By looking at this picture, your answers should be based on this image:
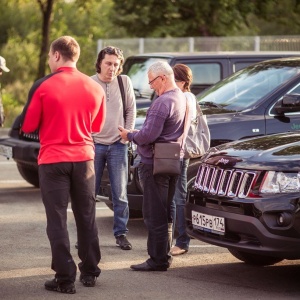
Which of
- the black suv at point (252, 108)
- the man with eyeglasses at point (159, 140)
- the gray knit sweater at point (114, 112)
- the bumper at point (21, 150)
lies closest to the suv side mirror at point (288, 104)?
the black suv at point (252, 108)

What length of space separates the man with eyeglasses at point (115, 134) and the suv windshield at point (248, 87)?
1.60m

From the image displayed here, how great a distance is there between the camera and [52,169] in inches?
303

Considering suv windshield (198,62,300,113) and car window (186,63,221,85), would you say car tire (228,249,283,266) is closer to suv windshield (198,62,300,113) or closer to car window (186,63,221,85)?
suv windshield (198,62,300,113)

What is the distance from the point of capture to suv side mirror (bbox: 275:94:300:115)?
10375 mm

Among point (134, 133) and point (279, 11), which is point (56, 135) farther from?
point (279, 11)

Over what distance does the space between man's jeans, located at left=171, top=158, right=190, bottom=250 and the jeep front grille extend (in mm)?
590

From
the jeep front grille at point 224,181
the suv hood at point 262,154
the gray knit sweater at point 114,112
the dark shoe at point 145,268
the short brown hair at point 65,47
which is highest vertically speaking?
the short brown hair at point 65,47

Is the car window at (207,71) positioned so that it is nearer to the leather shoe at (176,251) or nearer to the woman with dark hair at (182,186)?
the woman with dark hair at (182,186)

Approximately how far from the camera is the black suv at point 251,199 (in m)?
7.63

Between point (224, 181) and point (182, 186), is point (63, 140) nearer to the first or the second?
point (224, 181)

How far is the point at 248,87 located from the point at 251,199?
11.9ft

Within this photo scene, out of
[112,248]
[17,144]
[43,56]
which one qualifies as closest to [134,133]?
[112,248]

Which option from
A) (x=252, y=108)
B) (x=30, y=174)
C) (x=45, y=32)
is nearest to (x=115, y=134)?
(x=252, y=108)

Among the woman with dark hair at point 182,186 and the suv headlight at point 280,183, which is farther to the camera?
the woman with dark hair at point 182,186
